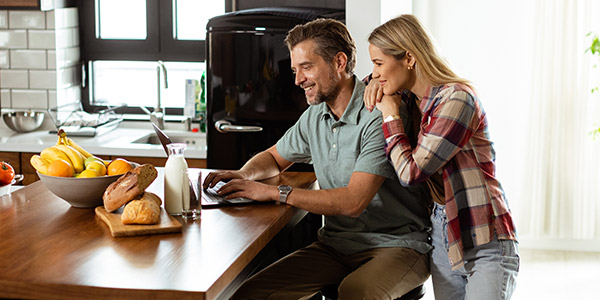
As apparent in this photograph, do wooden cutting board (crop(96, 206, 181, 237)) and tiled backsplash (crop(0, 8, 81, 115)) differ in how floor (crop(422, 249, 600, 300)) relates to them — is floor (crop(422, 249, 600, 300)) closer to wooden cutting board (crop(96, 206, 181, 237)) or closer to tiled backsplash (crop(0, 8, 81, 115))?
wooden cutting board (crop(96, 206, 181, 237))

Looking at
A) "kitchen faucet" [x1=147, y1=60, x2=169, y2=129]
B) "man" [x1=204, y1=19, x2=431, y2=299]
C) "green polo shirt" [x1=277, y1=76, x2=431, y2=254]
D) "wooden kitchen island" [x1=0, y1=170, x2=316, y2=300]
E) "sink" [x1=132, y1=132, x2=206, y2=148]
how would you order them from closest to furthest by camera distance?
"wooden kitchen island" [x1=0, y1=170, x2=316, y2=300], "man" [x1=204, y1=19, x2=431, y2=299], "green polo shirt" [x1=277, y1=76, x2=431, y2=254], "sink" [x1=132, y1=132, x2=206, y2=148], "kitchen faucet" [x1=147, y1=60, x2=169, y2=129]

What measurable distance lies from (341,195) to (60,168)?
34.5 inches

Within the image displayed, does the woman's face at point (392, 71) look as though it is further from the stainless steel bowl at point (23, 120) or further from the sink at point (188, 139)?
the stainless steel bowl at point (23, 120)

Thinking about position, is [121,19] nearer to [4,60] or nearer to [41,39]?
[41,39]

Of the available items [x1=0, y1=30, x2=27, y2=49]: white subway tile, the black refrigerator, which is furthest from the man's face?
[x1=0, y1=30, x2=27, y2=49]: white subway tile

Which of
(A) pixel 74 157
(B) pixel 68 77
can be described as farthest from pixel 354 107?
(B) pixel 68 77

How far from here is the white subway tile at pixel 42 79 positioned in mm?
4547

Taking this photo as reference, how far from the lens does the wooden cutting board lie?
2006mm

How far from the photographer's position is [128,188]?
2.16 meters

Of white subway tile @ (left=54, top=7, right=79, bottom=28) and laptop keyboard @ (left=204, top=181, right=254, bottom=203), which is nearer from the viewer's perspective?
laptop keyboard @ (left=204, top=181, right=254, bottom=203)

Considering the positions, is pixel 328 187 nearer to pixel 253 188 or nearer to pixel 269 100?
pixel 253 188

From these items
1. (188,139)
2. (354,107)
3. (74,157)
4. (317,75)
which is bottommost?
(188,139)

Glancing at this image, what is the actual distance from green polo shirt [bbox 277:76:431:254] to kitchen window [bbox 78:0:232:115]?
2274 millimetres

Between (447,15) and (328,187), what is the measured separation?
2.58m
